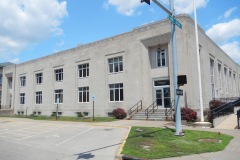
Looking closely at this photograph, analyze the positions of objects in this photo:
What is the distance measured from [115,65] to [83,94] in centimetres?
716

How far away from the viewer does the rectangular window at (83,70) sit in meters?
35.0

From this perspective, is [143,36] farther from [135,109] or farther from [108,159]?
[108,159]

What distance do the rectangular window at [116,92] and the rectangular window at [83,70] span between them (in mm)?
5310

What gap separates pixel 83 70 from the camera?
116 feet

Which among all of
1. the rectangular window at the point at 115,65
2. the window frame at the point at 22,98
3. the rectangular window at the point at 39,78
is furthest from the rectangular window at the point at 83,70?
the window frame at the point at 22,98

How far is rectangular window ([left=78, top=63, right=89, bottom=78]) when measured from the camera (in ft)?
115

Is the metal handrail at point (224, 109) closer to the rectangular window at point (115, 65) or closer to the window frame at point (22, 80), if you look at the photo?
the rectangular window at point (115, 65)

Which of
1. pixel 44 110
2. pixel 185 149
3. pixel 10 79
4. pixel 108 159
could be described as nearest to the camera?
pixel 108 159

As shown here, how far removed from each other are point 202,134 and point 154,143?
3.57 m

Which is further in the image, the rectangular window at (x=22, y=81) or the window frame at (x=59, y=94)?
the rectangular window at (x=22, y=81)

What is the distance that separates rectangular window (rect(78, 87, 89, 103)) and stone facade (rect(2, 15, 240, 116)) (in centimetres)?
14

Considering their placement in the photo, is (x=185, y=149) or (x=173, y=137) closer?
(x=185, y=149)

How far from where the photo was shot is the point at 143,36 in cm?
2798

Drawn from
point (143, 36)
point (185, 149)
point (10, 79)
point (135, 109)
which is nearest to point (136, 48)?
point (143, 36)
